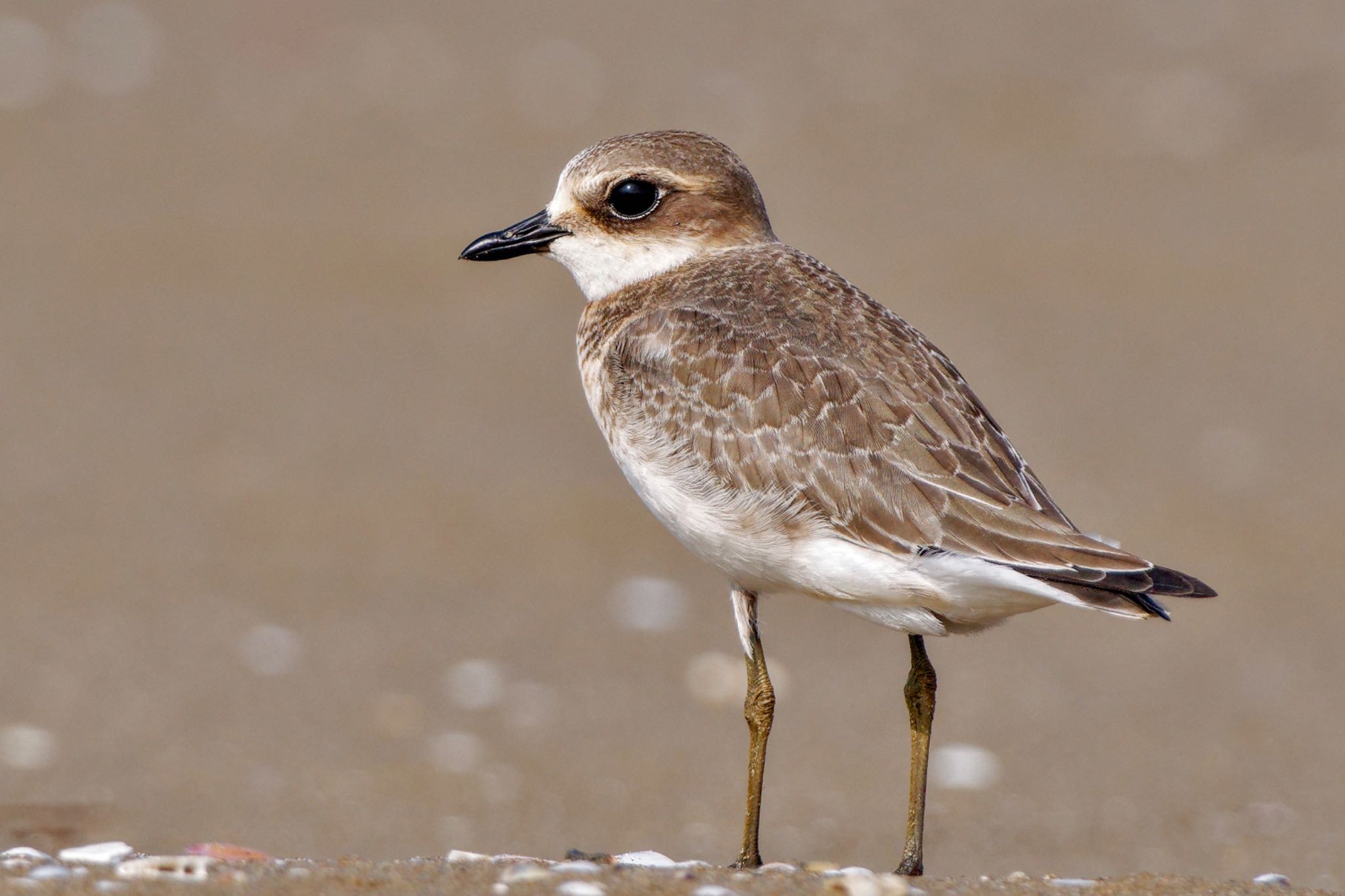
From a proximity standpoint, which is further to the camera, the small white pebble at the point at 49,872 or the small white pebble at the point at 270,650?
the small white pebble at the point at 270,650

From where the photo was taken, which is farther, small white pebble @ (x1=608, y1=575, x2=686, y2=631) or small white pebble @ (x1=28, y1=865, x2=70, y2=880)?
small white pebble @ (x1=608, y1=575, x2=686, y2=631)

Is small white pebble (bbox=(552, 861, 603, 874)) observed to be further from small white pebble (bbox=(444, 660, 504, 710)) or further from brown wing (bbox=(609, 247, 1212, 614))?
small white pebble (bbox=(444, 660, 504, 710))

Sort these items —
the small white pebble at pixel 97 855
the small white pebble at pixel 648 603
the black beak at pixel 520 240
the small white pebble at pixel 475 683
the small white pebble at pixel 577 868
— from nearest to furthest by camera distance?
the small white pebble at pixel 577 868 < the small white pebble at pixel 97 855 < the black beak at pixel 520 240 < the small white pebble at pixel 475 683 < the small white pebble at pixel 648 603

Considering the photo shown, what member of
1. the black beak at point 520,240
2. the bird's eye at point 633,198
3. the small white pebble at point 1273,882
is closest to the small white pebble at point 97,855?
the black beak at point 520,240

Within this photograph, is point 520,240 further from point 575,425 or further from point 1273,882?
point 575,425

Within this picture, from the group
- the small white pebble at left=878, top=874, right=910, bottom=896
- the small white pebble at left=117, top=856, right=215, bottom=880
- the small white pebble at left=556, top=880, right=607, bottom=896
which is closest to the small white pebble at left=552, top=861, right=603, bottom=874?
the small white pebble at left=556, top=880, right=607, bottom=896

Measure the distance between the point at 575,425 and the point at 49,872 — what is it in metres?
7.46

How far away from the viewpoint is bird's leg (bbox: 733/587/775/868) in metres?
5.73

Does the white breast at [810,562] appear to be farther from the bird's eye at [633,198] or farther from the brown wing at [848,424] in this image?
the bird's eye at [633,198]

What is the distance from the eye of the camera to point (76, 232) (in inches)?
545

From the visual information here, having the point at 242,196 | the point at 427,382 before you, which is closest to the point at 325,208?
the point at 242,196

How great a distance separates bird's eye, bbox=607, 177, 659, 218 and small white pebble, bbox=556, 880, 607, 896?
2.65 m

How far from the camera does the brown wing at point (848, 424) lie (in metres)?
5.07

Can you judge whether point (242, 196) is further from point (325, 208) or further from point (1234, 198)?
point (1234, 198)
